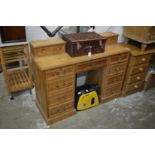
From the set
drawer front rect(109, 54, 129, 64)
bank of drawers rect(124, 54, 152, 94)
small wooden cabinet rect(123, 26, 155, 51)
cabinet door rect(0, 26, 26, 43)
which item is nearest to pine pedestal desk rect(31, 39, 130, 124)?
drawer front rect(109, 54, 129, 64)

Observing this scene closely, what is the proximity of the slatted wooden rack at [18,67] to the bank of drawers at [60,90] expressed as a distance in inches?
22.3

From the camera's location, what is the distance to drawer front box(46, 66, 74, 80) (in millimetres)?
1804

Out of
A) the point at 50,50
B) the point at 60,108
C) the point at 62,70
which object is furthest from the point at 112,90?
the point at 50,50

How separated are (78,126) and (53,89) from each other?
578mm

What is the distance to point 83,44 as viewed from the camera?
1.97 metres

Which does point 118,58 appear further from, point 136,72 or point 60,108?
point 60,108

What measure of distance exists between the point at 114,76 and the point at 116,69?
4.3 inches

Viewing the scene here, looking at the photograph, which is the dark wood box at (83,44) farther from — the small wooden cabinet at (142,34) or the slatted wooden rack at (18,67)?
the small wooden cabinet at (142,34)

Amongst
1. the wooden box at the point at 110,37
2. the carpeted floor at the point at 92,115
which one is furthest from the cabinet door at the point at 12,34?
the wooden box at the point at 110,37

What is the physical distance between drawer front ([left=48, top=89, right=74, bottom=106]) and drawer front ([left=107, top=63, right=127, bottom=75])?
0.58 m

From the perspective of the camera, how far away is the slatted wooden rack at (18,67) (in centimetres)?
211

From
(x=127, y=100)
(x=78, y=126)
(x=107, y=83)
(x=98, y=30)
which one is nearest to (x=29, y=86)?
(x=78, y=126)

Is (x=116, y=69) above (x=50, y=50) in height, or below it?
below

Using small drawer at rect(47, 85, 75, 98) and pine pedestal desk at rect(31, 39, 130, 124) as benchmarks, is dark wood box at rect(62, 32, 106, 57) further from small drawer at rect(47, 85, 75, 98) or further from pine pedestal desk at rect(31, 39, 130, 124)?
small drawer at rect(47, 85, 75, 98)
